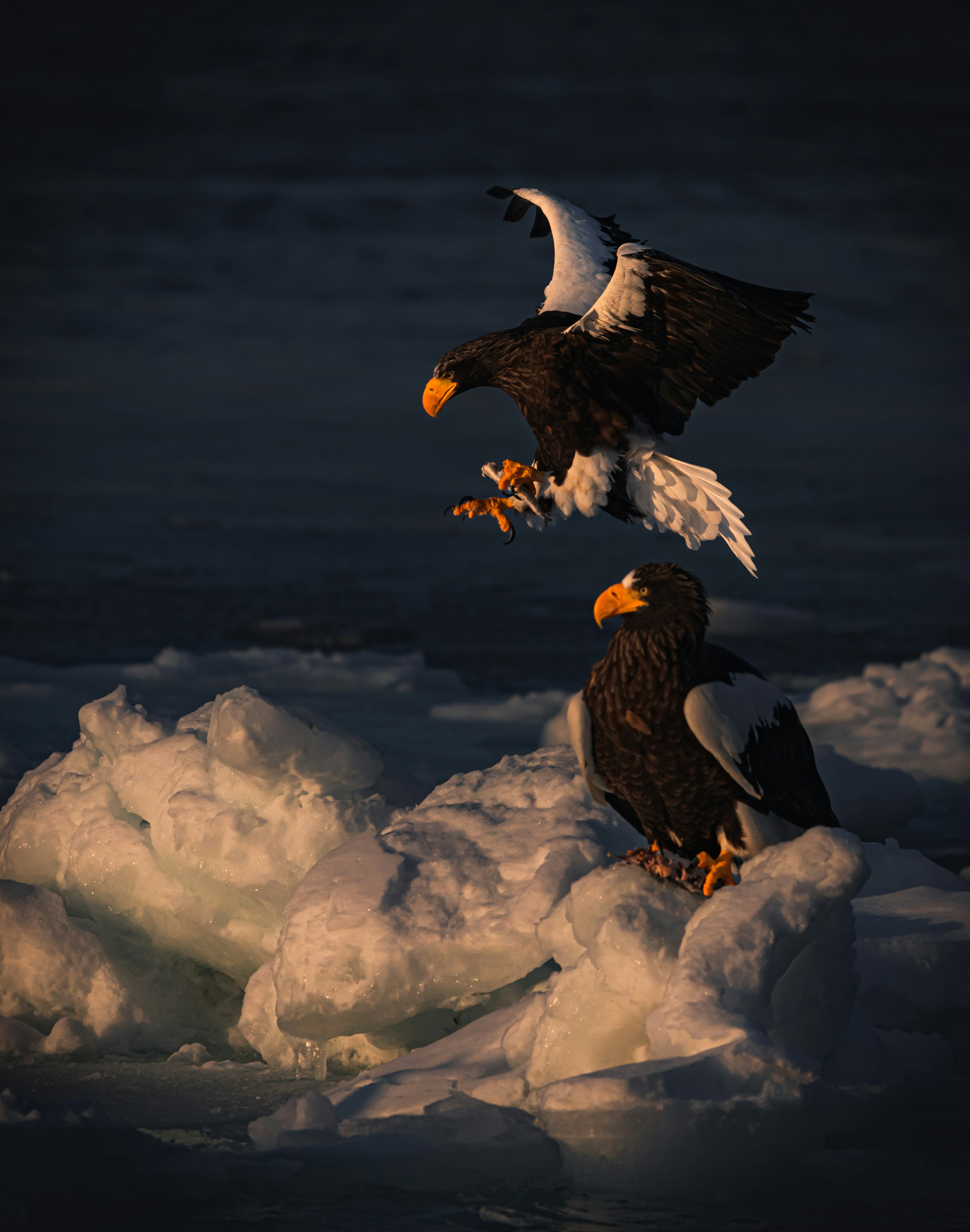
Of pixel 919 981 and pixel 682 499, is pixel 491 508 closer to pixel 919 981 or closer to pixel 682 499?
pixel 682 499

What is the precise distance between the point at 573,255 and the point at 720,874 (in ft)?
10.4

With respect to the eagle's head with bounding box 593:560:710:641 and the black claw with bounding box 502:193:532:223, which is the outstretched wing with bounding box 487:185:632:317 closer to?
the black claw with bounding box 502:193:532:223

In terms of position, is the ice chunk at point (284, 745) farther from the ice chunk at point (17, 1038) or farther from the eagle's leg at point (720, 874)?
the eagle's leg at point (720, 874)

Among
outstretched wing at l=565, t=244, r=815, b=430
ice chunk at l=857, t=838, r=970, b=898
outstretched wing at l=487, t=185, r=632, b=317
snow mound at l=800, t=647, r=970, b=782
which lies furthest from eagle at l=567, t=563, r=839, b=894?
snow mound at l=800, t=647, r=970, b=782

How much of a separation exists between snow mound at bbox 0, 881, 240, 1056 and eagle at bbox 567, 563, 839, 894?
2.72 m

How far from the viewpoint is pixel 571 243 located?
6164 millimetres

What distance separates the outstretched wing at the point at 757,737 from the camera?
13.4 feet

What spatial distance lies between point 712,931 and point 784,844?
409mm

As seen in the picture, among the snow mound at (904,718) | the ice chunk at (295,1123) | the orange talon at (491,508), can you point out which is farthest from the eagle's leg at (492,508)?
the snow mound at (904,718)

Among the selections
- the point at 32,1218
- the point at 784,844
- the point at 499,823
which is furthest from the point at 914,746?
the point at 32,1218

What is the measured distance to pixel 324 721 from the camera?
6.15 metres

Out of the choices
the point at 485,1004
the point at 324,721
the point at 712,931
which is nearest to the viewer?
the point at 712,931

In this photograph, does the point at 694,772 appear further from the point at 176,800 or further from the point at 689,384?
the point at 176,800

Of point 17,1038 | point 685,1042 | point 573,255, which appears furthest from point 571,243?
point 17,1038
